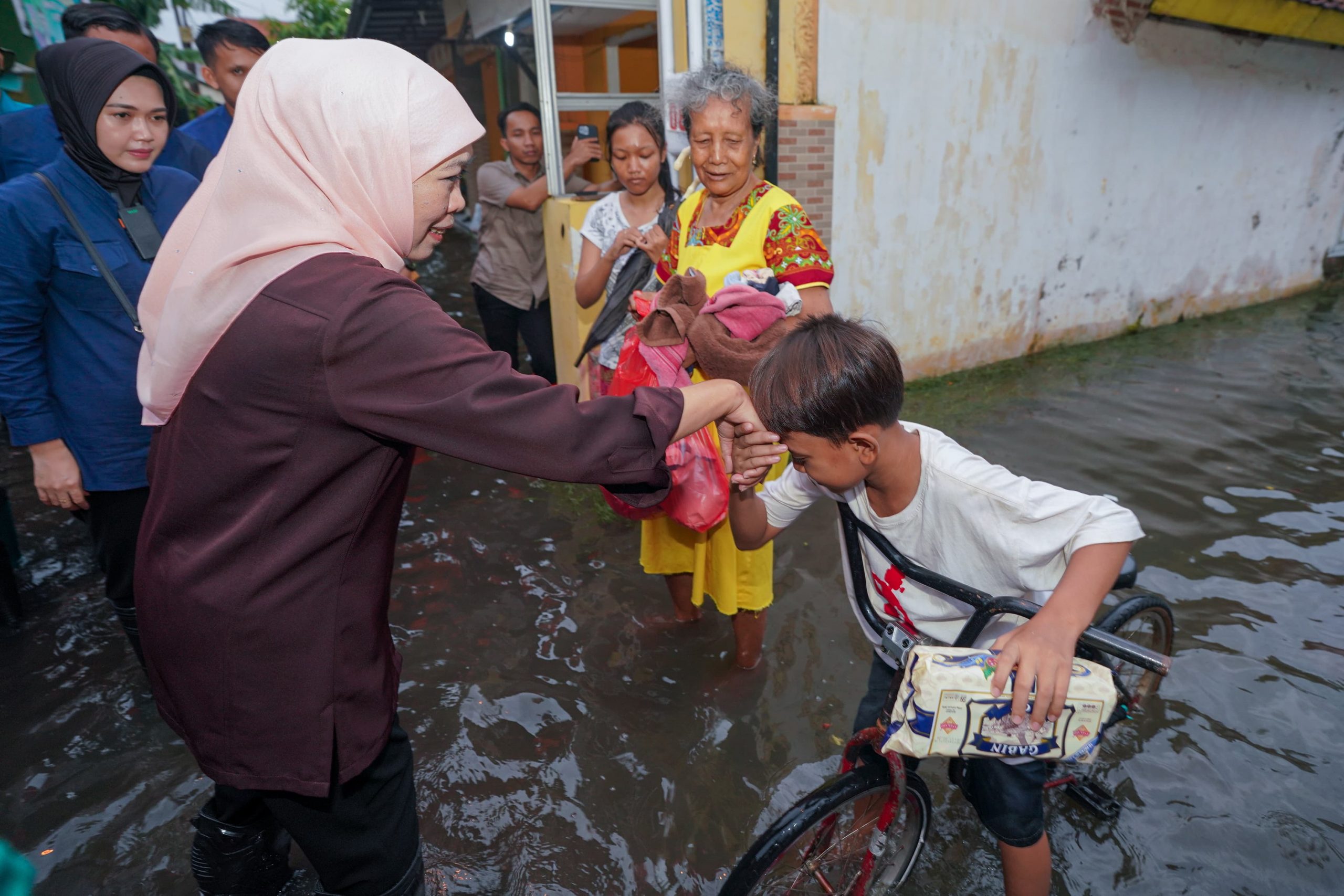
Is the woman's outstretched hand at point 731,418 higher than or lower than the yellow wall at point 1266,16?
lower

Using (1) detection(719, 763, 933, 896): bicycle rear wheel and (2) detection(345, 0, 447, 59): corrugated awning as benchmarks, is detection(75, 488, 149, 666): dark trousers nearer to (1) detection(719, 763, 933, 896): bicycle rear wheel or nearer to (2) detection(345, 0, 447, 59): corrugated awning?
(1) detection(719, 763, 933, 896): bicycle rear wheel

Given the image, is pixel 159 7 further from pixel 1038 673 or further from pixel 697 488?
pixel 1038 673

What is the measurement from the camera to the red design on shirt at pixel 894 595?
1.96 meters

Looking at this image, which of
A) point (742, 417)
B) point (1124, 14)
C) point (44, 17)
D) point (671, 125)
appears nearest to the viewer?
point (742, 417)

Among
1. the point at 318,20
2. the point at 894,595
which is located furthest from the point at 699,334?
the point at 318,20

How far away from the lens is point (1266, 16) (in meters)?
7.57

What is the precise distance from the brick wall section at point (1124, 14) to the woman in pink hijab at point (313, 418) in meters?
7.51

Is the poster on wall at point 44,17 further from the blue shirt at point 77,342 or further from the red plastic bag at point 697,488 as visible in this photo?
the red plastic bag at point 697,488

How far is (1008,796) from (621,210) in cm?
300

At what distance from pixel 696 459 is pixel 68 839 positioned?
237cm

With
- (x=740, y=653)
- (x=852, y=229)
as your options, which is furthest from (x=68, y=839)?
(x=852, y=229)

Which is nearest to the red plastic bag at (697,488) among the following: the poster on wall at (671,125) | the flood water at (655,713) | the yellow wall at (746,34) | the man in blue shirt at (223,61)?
the flood water at (655,713)

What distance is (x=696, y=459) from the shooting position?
101 inches

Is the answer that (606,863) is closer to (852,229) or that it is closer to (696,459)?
(696,459)
